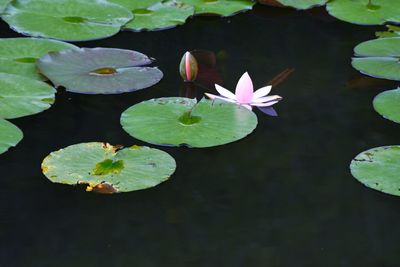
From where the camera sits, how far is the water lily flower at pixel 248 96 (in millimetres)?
2402

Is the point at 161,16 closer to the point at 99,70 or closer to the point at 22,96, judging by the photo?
the point at 99,70

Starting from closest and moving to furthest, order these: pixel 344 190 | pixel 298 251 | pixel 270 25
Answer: pixel 298 251 → pixel 344 190 → pixel 270 25

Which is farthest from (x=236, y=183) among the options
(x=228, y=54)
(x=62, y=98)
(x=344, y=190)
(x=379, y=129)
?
(x=228, y=54)

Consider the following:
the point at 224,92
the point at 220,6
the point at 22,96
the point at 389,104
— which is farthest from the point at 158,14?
the point at 389,104

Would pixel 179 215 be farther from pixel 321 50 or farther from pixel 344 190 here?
pixel 321 50

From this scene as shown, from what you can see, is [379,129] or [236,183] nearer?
[236,183]

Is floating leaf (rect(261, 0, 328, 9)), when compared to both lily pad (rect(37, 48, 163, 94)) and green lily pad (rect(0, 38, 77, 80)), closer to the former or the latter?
lily pad (rect(37, 48, 163, 94))

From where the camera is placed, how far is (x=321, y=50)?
2.93 metres

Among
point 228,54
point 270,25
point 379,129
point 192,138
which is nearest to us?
point 192,138

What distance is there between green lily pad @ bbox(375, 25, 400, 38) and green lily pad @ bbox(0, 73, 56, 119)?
1.36 meters

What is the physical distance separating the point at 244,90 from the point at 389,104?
18.9 inches

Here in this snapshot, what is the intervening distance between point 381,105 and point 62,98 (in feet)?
3.40

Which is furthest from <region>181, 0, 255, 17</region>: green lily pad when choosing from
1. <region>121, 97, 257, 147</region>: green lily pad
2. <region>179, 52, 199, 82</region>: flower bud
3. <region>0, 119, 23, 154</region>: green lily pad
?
<region>0, 119, 23, 154</region>: green lily pad

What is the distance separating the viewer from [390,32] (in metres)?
3.07
